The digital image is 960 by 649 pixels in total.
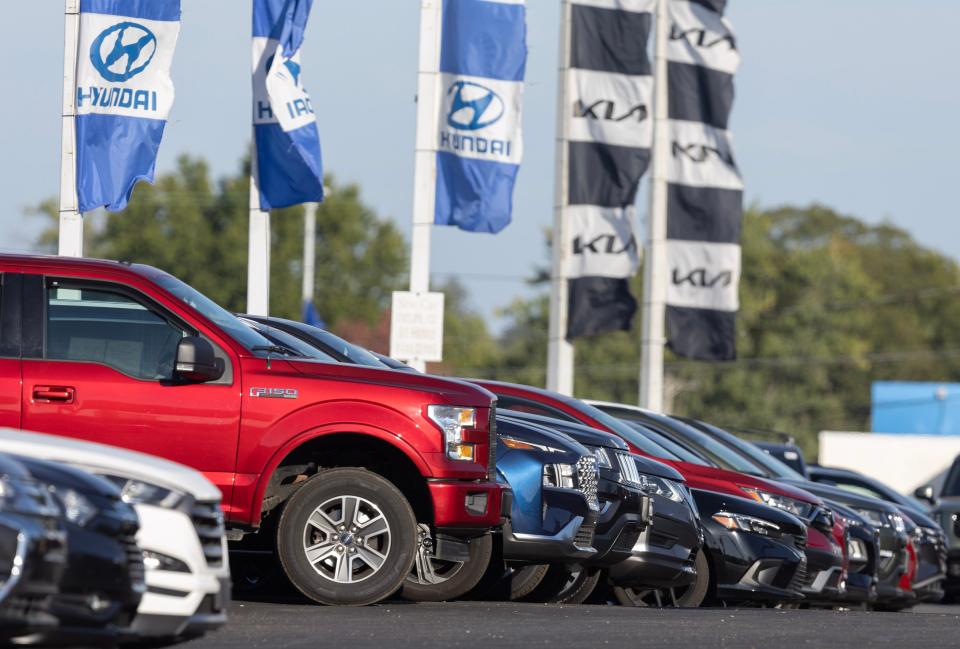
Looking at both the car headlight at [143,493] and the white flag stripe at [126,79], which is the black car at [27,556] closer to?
the car headlight at [143,493]

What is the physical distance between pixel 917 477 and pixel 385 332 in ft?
96.1

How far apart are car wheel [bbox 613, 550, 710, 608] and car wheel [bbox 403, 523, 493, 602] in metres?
Result: 2.27

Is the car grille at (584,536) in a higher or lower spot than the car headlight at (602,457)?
lower

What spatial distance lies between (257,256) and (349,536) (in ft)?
30.3

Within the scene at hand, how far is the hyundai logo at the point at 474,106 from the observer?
70.4 ft

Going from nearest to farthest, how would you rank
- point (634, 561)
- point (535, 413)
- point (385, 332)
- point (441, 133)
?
point (634, 561)
point (535, 413)
point (441, 133)
point (385, 332)

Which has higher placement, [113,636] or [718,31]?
[718,31]

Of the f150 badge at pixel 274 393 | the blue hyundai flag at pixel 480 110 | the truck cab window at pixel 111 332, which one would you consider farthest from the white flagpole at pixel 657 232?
the truck cab window at pixel 111 332

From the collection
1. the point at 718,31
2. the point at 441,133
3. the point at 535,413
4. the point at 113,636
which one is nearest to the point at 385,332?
the point at 718,31

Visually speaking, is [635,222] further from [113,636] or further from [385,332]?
[385,332]

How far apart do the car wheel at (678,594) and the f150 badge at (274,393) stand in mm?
4259

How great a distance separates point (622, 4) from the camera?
2580cm

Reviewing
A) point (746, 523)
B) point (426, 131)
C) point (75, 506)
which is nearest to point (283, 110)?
point (426, 131)

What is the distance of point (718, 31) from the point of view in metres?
28.8
